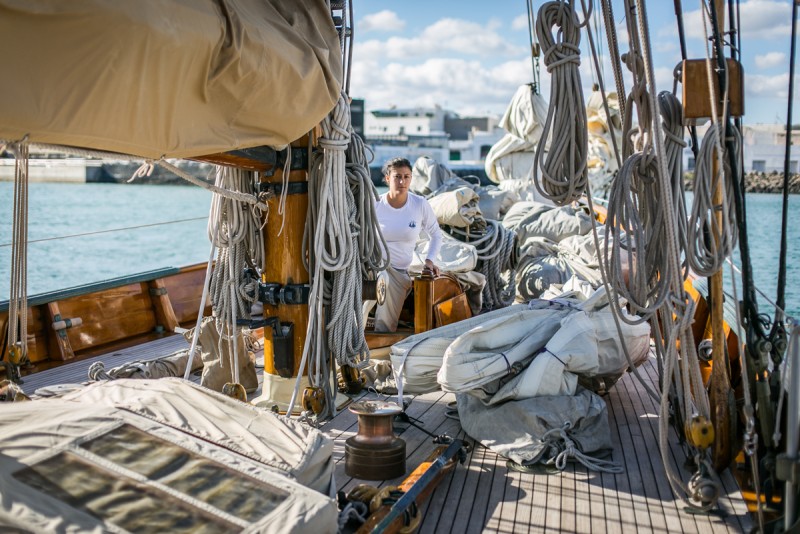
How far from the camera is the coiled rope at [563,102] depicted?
3.15 m

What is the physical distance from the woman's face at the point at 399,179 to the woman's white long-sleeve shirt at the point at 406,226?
0.10 m

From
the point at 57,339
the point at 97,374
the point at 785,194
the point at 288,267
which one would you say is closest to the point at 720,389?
the point at 785,194

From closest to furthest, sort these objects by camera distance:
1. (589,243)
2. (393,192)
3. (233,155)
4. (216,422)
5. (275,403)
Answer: (216,422), (233,155), (275,403), (393,192), (589,243)

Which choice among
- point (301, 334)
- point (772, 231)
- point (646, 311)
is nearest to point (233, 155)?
point (301, 334)

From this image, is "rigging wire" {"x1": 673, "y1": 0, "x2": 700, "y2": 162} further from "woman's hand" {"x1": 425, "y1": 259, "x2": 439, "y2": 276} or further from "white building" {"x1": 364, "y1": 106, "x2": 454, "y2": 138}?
"white building" {"x1": 364, "y1": 106, "x2": 454, "y2": 138}

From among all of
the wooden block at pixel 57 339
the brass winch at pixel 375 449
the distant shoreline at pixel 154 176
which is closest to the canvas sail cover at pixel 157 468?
the brass winch at pixel 375 449

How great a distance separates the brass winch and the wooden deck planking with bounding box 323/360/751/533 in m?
0.10

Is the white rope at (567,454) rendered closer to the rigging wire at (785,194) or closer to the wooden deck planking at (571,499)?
the wooden deck planking at (571,499)

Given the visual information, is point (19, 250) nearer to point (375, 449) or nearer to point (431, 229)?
point (375, 449)

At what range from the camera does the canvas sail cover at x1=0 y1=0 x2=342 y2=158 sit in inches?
88.7

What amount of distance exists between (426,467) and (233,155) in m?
1.53

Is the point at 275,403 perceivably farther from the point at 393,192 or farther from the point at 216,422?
the point at 393,192

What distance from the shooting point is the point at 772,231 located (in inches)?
1141

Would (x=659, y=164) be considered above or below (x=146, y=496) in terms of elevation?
above
